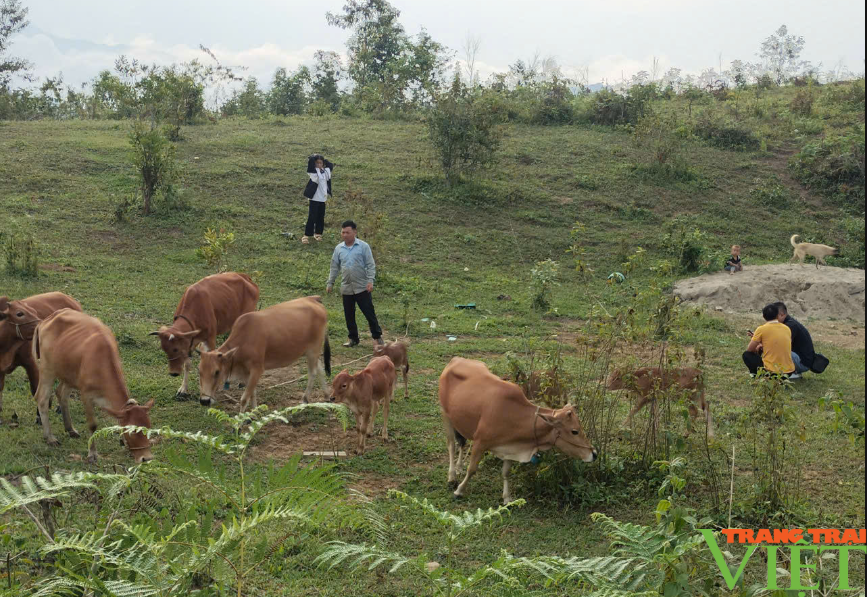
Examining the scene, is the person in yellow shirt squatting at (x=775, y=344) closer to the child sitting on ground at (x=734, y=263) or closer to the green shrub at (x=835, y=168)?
the child sitting on ground at (x=734, y=263)

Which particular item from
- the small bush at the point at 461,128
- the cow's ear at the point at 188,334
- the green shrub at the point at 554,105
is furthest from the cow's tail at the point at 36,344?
the green shrub at the point at 554,105

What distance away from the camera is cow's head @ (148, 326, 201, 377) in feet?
29.5

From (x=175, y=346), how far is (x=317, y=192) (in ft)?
27.1

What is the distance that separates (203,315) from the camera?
32.0ft

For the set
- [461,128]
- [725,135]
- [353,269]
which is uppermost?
[725,135]

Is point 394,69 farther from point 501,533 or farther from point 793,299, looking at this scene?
point 501,533

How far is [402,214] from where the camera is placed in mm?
19344

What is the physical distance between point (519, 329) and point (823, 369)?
4553 millimetres

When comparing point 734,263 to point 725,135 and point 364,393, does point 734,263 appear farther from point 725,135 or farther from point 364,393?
point 364,393

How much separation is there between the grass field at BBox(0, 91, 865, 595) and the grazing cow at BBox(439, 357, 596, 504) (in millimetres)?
398

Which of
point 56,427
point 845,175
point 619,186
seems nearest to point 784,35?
point 845,175

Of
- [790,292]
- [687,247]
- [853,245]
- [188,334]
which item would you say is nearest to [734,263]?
[687,247]

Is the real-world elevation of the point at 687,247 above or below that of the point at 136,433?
above

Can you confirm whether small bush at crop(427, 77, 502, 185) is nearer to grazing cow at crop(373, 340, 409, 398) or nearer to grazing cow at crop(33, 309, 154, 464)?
grazing cow at crop(373, 340, 409, 398)
